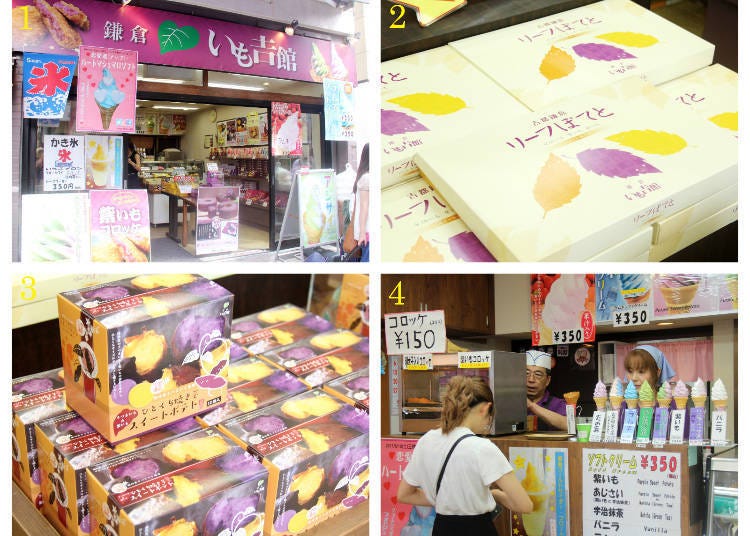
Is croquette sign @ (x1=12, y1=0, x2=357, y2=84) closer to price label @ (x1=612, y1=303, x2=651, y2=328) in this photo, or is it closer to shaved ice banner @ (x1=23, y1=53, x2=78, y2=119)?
shaved ice banner @ (x1=23, y1=53, x2=78, y2=119)

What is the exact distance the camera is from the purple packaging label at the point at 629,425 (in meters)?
1.42

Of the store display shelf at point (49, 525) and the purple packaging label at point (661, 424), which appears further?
the purple packaging label at point (661, 424)

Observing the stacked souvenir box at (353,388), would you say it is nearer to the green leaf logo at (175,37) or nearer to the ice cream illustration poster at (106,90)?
the ice cream illustration poster at (106,90)

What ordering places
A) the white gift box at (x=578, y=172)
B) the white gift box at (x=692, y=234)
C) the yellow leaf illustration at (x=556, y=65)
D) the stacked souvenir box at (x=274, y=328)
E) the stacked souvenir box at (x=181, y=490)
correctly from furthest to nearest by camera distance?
1. the stacked souvenir box at (x=274, y=328)
2. the yellow leaf illustration at (x=556, y=65)
3. the white gift box at (x=692, y=234)
4. the white gift box at (x=578, y=172)
5. the stacked souvenir box at (x=181, y=490)

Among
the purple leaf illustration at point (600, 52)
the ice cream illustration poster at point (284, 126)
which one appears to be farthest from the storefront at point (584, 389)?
the purple leaf illustration at point (600, 52)

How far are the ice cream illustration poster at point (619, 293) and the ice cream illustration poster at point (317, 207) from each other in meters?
0.65

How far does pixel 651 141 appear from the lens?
1.34m

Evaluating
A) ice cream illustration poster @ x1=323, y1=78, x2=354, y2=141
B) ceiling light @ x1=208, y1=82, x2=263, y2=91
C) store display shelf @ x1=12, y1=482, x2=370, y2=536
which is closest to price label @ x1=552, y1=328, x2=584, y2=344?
store display shelf @ x1=12, y1=482, x2=370, y2=536

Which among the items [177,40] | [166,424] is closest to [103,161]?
[177,40]

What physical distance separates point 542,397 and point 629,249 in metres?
0.44

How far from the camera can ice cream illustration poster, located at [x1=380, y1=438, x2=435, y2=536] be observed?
146 cm

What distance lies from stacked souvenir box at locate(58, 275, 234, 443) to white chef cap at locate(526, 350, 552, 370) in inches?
27.4

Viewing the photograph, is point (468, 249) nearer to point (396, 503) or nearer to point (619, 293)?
point (619, 293)

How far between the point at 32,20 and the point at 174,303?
0.69m
